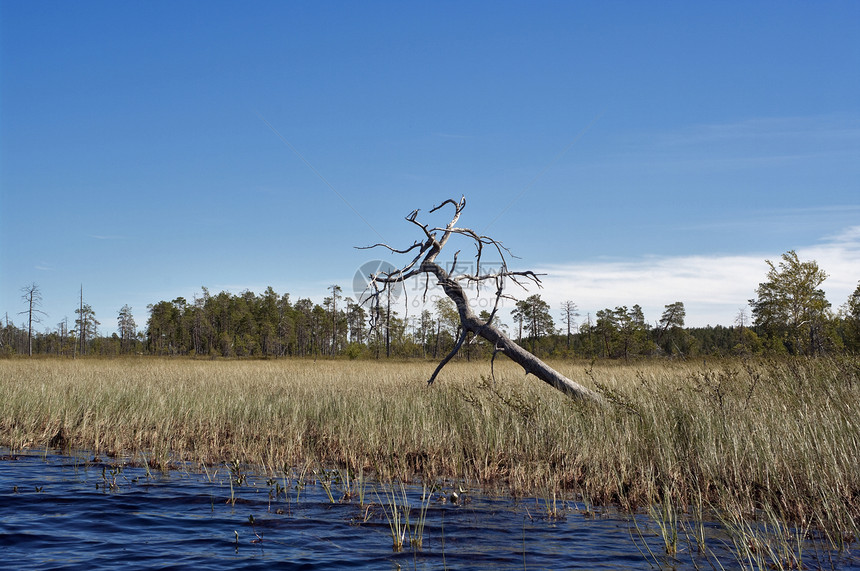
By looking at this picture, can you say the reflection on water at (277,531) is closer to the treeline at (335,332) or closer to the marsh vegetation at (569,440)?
the marsh vegetation at (569,440)

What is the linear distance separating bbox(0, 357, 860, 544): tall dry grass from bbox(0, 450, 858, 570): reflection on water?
2.60ft

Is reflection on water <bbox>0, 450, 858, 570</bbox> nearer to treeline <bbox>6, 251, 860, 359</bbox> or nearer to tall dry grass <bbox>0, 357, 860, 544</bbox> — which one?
tall dry grass <bbox>0, 357, 860, 544</bbox>

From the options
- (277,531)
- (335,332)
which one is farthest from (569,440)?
(335,332)

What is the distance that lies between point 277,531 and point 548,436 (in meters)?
3.86

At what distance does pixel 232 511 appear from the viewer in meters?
5.12

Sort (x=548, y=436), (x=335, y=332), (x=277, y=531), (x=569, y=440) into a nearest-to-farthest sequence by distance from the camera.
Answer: (x=277, y=531), (x=569, y=440), (x=548, y=436), (x=335, y=332)

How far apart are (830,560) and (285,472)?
502 cm

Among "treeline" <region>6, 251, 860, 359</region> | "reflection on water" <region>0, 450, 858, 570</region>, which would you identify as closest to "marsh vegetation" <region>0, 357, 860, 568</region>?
"reflection on water" <region>0, 450, 858, 570</region>

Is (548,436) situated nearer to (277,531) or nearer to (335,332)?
(277,531)

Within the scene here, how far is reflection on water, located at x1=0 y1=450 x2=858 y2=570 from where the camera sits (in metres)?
3.92

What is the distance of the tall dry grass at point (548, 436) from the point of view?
5352 mm

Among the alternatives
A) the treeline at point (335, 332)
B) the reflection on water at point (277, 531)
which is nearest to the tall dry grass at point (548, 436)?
→ the reflection on water at point (277, 531)

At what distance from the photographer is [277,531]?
4.54 meters

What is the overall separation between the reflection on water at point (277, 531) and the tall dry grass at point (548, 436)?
792 millimetres
